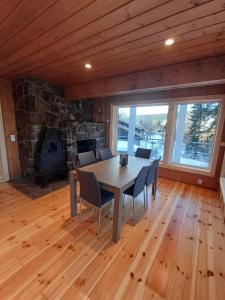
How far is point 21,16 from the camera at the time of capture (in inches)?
53.1

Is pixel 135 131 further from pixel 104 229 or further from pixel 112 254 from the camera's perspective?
pixel 112 254

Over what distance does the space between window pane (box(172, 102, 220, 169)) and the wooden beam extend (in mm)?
1395

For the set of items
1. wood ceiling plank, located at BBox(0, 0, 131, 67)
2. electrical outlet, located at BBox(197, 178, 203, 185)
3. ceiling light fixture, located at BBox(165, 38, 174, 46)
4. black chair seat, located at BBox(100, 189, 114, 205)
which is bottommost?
electrical outlet, located at BBox(197, 178, 203, 185)

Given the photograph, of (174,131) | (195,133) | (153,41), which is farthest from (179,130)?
(153,41)

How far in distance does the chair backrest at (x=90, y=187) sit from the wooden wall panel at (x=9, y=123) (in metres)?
2.72

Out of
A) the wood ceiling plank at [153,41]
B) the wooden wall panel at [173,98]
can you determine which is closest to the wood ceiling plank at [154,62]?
the wood ceiling plank at [153,41]

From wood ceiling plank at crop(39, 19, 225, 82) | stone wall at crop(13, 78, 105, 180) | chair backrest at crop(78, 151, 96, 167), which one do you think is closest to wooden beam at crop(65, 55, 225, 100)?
wood ceiling plank at crop(39, 19, 225, 82)

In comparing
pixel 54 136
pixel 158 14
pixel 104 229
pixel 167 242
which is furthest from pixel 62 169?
pixel 158 14

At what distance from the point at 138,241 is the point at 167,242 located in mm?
382

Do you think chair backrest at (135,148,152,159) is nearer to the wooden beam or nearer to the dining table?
the dining table

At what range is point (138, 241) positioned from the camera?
1.93 meters

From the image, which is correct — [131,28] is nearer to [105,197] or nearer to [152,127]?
[105,197]

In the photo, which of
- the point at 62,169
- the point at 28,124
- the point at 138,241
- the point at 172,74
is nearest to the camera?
the point at 138,241

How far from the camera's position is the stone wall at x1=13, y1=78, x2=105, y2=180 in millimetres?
3357
